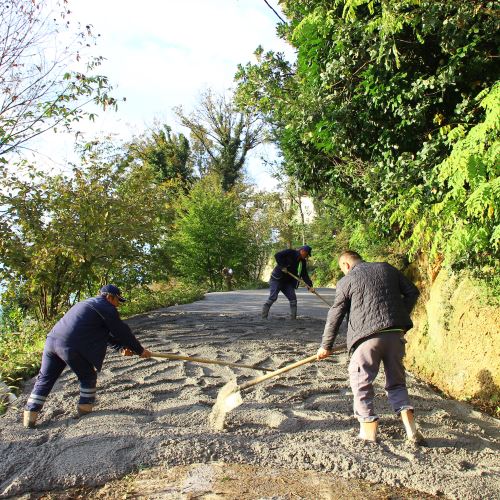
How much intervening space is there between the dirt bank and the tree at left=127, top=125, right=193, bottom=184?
2839 cm

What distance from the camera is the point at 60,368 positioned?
4898mm

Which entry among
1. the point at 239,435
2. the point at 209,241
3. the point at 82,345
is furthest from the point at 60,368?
the point at 209,241

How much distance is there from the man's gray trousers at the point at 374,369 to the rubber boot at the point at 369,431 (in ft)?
0.15

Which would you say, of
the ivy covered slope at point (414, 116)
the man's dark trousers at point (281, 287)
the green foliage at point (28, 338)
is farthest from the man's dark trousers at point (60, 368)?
the man's dark trousers at point (281, 287)

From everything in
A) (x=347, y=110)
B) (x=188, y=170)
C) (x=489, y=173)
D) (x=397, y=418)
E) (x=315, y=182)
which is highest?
(x=188, y=170)

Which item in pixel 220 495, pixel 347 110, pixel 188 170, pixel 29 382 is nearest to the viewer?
pixel 220 495

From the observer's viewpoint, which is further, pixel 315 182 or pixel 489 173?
pixel 315 182

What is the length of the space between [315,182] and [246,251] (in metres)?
16.2

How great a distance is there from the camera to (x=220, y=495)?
3211 mm

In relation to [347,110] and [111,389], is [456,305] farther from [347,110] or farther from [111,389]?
[111,389]

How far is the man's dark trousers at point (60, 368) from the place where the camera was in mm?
4758

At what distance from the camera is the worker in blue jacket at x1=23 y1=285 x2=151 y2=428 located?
15.7 feet

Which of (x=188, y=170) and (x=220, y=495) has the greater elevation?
(x=188, y=170)

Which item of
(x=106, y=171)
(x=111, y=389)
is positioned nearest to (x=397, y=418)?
(x=111, y=389)
